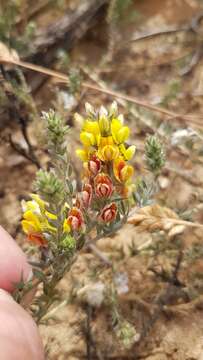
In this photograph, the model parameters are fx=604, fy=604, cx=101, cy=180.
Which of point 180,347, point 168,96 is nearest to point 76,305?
point 180,347

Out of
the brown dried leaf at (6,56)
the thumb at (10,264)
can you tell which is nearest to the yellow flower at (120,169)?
the thumb at (10,264)

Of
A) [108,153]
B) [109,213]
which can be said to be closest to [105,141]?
[108,153]

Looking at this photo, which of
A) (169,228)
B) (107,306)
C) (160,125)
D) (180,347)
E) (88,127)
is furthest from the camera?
(160,125)

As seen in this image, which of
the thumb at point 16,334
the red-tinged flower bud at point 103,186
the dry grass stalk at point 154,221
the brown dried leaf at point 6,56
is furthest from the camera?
the brown dried leaf at point 6,56

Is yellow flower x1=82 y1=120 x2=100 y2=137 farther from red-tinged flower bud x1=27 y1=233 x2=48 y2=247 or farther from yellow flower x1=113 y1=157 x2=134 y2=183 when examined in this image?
red-tinged flower bud x1=27 y1=233 x2=48 y2=247

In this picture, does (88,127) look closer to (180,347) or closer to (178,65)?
(180,347)

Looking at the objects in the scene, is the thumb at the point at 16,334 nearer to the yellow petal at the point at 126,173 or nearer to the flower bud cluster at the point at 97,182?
the flower bud cluster at the point at 97,182

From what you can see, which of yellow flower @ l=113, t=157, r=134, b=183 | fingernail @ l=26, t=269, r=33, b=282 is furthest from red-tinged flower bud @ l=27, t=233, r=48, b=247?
yellow flower @ l=113, t=157, r=134, b=183
